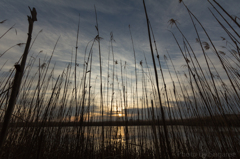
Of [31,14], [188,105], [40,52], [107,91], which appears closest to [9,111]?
[31,14]

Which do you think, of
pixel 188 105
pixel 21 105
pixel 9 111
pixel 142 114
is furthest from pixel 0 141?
pixel 142 114

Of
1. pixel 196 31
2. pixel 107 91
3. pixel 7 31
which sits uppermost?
pixel 7 31

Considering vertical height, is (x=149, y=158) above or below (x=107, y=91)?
below

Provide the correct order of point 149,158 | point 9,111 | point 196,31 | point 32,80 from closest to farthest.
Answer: point 9,111
point 196,31
point 32,80
point 149,158

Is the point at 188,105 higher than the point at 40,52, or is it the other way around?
the point at 40,52

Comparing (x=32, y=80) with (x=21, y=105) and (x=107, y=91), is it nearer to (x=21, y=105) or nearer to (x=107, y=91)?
(x=21, y=105)

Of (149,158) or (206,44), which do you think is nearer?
(206,44)

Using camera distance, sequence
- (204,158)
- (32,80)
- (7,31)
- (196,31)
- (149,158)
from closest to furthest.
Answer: (196,31) → (7,31) → (204,158) → (32,80) → (149,158)

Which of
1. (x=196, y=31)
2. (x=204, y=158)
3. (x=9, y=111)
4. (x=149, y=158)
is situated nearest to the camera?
(x=9, y=111)

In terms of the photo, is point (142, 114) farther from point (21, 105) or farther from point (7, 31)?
point (7, 31)

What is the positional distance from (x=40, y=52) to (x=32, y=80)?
0.72m

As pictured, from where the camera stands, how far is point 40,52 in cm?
296

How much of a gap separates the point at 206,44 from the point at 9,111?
3551mm

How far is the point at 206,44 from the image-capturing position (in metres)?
2.83
